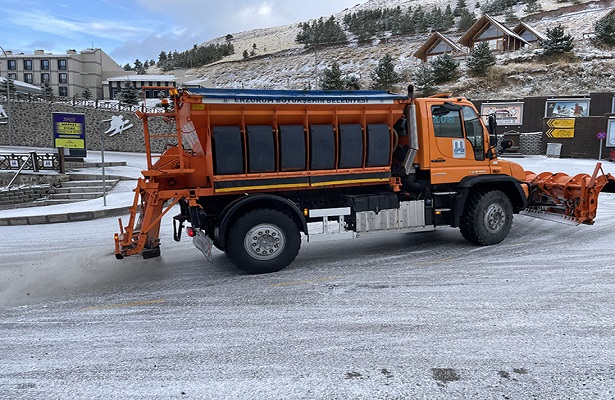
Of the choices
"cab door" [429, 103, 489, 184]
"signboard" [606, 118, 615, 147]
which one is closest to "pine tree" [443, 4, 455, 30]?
"signboard" [606, 118, 615, 147]

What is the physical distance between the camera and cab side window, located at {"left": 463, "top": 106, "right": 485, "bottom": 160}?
8281 millimetres

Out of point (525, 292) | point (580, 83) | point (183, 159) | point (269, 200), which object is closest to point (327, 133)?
point (269, 200)

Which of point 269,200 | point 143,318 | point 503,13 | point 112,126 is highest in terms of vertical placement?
point 503,13

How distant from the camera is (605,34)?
45.7 metres

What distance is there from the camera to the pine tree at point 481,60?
4403 cm

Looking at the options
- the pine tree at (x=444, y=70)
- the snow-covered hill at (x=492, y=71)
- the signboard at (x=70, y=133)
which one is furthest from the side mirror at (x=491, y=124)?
the pine tree at (x=444, y=70)

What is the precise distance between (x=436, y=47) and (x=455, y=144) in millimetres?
51998

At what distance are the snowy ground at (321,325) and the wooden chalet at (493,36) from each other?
49834 millimetres

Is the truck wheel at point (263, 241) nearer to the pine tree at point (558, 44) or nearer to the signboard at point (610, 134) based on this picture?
the signboard at point (610, 134)

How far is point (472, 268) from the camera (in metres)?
7.06

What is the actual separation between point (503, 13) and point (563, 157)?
65080mm

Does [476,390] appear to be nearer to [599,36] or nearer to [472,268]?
[472,268]

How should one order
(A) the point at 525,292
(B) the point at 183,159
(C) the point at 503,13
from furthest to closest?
(C) the point at 503,13
(B) the point at 183,159
(A) the point at 525,292

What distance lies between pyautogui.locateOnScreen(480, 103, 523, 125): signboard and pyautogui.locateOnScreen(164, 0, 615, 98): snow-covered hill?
31.4 ft
